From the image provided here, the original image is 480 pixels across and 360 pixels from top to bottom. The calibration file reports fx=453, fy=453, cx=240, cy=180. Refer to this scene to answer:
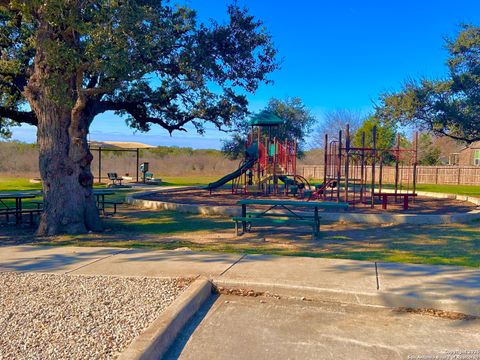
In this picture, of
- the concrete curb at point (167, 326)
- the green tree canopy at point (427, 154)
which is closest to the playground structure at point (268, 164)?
the concrete curb at point (167, 326)

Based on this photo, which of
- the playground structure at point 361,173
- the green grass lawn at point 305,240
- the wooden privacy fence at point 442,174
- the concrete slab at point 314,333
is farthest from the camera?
the wooden privacy fence at point 442,174

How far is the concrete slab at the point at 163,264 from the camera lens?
6.14 m

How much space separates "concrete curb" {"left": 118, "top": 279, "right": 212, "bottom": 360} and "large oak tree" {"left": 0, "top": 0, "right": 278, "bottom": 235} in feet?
16.5

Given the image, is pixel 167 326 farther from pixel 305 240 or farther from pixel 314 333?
pixel 305 240

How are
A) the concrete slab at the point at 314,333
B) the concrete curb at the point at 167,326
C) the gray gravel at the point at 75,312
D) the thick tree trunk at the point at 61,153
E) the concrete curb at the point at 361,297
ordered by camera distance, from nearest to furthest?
the concrete curb at the point at 167,326, the gray gravel at the point at 75,312, the concrete slab at the point at 314,333, the concrete curb at the point at 361,297, the thick tree trunk at the point at 61,153

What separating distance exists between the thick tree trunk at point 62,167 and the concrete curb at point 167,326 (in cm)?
583

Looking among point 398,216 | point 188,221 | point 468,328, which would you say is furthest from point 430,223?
point 468,328

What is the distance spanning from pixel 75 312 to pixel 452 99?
17501 mm

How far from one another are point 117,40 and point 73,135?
116 inches

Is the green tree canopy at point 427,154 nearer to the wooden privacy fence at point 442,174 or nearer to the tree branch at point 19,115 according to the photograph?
the wooden privacy fence at point 442,174

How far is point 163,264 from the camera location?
21.7ft

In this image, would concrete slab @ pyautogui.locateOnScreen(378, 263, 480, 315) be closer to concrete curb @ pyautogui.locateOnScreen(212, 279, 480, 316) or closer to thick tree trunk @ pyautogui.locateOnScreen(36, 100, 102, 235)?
concrete curb @ pyautogui.locateOnScreen(212, 279, 480, 316)

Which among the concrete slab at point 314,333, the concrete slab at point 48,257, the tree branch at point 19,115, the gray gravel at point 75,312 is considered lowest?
the concrete slab at point 314,333

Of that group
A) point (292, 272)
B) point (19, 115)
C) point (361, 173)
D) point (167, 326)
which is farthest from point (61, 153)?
point (361, 173)
